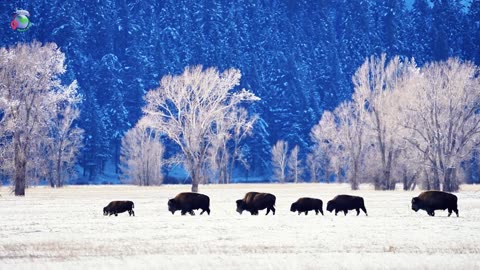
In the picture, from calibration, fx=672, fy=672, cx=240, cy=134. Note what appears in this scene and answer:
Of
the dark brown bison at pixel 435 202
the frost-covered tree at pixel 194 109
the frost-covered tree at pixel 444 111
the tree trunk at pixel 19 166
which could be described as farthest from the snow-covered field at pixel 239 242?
the frost-covered tree at pixel 444 111

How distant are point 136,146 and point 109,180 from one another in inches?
1592

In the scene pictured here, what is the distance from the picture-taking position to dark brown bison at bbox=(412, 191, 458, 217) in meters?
29.4

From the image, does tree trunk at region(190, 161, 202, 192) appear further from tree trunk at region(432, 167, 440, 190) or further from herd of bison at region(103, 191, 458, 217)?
herd of bison at region(103, 191, 458, 217)

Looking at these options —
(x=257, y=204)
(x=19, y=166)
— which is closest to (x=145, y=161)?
(x=19, y=166)

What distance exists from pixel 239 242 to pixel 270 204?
11896 mm

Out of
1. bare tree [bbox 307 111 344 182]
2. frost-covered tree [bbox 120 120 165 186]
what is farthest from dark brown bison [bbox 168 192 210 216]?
frost-covered tree [bbox 120 120 165 186]

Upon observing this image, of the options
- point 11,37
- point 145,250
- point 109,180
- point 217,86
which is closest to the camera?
point 145,250

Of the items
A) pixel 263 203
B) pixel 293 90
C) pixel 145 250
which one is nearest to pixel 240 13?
pixel 293 90

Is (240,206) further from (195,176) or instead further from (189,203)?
(195,176)

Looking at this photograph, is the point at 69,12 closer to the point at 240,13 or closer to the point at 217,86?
the point at 240,13

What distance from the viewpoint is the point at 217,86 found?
59.4 m

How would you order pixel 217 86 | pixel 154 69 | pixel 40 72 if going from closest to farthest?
pixel 40 72
pixel 217 86
pixel 154 69

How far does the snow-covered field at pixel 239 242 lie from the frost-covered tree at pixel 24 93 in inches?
946

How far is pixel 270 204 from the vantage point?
3056cm
